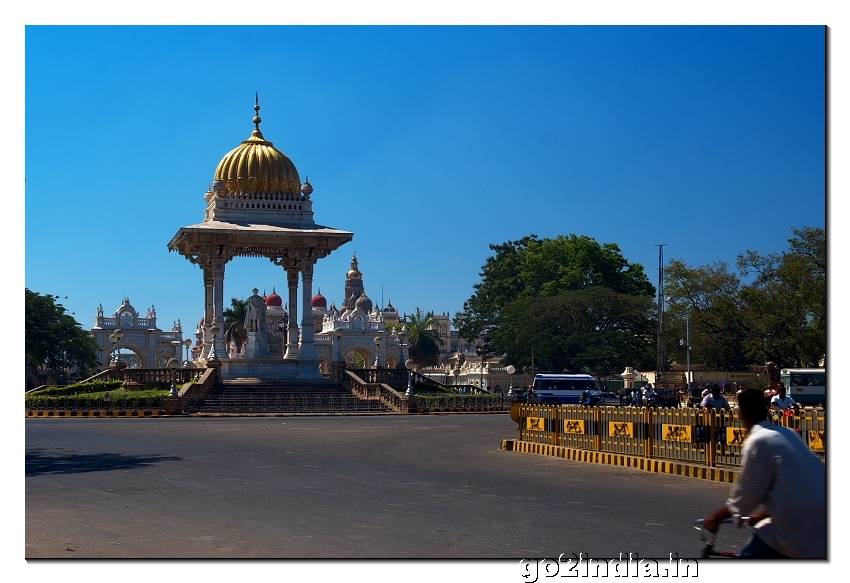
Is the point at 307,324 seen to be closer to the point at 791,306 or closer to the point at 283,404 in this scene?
the point at 283,404

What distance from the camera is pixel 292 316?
4697 centimetres

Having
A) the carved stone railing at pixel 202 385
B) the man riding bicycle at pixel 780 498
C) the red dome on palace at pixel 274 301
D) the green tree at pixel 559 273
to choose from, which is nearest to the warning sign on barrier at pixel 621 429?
the man riding bicycle at pixel 780 498

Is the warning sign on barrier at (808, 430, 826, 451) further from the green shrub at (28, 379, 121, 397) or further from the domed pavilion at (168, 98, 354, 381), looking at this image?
the green shrub at (28, 379, 121, 397)

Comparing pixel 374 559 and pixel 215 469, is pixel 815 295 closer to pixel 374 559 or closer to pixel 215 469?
pixel 215 469

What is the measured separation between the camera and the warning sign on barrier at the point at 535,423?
2114 centimetres

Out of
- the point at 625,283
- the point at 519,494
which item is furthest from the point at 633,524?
the point at 625,283

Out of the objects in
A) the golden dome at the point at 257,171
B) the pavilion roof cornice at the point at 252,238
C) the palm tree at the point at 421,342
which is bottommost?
the palm tree at the point at 421,342

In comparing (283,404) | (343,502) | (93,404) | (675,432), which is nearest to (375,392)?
(283,404)

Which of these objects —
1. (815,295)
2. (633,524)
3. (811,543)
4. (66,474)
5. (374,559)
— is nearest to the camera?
(811,543)

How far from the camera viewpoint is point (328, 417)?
117ft

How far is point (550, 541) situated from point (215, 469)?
324 inches

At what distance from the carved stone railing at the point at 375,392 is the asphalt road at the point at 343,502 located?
1673 cm

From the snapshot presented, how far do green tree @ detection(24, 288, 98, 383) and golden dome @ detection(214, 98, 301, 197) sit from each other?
688 inches

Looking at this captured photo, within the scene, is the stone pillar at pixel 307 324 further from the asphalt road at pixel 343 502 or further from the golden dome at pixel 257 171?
the asphalt road at pixel 343 502
